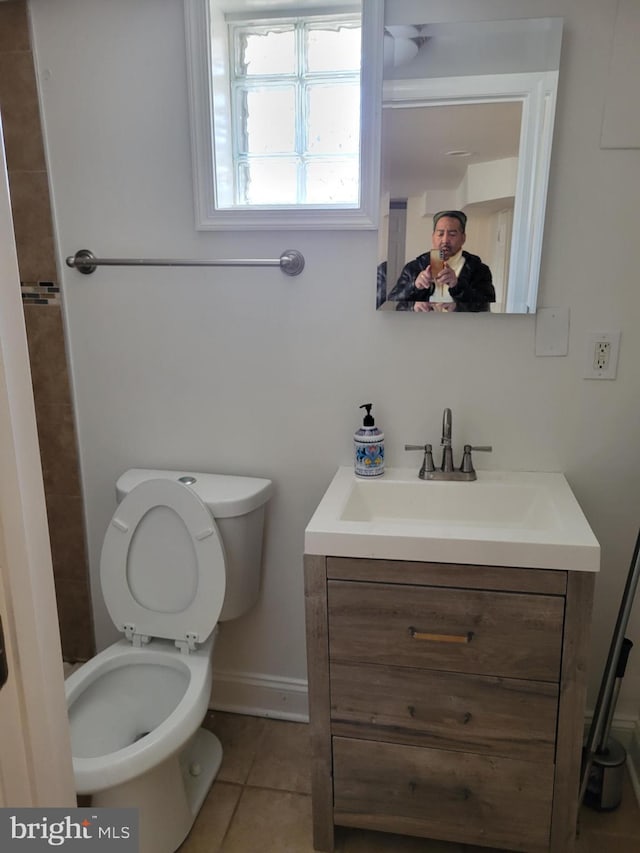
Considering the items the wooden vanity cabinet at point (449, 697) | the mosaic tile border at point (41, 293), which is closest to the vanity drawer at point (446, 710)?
the wooden vanity cabinet at point (449, 697)

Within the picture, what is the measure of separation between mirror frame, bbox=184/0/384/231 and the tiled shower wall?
46 centimetres

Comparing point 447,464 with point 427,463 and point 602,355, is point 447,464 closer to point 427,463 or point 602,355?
point 427,463

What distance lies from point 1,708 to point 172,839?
1.14 m

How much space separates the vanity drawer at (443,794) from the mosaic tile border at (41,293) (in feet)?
4.70

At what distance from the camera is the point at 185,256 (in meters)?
1.71

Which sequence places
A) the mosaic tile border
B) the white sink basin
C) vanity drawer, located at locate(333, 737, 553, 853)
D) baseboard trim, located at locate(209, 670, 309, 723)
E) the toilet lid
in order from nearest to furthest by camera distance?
the white sink basin < vanity drawer, located at locate(333, 737, 553, 853) < the toilet lid < the mosaic tile border < baseboard trim, located at locate(209, 670, 309, 723)

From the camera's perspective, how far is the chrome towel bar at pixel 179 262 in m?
1.64

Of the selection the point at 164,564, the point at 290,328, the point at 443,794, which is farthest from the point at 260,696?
the point at 290,328

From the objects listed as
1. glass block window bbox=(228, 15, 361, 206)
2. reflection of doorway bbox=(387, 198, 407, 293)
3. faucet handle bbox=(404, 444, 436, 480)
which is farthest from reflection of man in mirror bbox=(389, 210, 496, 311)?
faucet handle bbox=(404, 444, 436, 480)

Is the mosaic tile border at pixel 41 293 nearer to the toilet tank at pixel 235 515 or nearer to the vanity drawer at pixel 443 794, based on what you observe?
the toilet tank at pixel 235 515

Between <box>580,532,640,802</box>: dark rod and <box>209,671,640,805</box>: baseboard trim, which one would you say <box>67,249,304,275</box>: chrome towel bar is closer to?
<box>580,532,640,802</box>: dark rod

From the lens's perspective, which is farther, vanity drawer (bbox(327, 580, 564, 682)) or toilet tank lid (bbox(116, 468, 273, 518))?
toilet tank lid (bbox(116, 468, 273, 518))

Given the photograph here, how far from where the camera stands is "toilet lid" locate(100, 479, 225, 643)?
1.60 metres

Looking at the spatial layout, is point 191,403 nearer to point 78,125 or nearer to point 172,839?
point 78,125
